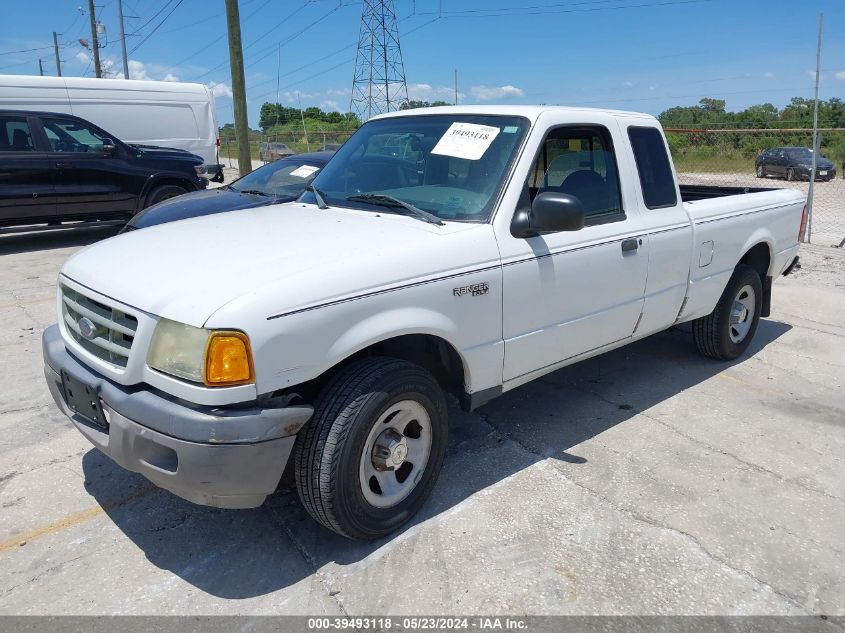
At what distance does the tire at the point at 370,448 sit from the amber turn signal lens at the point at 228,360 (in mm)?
406

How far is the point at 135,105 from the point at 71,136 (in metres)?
3.08

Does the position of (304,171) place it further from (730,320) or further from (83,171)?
(730,320)

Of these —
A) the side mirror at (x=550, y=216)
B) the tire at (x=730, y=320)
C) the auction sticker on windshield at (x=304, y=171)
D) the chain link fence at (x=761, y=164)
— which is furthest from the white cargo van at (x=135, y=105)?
the tire at (x=730, y=320)

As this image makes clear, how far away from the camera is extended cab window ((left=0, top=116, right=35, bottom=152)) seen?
945cm

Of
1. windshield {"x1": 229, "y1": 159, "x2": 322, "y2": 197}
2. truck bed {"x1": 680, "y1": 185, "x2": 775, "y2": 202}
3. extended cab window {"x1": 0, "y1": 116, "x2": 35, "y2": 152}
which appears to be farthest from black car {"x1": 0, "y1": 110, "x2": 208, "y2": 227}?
truck bed {"x1": 680, "y1": 185, "x2": 775, "y2": 202}

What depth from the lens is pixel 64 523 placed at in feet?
10.3

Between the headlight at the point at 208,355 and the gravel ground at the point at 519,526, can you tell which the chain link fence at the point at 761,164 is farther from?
the headlight at the point at 208,355

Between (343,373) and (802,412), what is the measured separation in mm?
3354

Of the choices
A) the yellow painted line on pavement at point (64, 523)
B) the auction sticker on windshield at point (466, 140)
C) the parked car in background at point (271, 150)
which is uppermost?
the parked car in background at point (271, 150)

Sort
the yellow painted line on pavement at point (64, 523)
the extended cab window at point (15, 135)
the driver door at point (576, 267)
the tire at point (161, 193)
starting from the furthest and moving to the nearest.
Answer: the tire at point (161, 193), the extended cab window at point (15, 135), the driver door at point (576, 267), the yellow painted line on pavement at point (64, 523)

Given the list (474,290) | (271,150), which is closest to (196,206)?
(474,290)

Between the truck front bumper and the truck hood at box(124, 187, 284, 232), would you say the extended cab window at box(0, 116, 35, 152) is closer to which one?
the truck hood at box(124, 187, 284, 232)

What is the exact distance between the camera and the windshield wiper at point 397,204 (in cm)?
327

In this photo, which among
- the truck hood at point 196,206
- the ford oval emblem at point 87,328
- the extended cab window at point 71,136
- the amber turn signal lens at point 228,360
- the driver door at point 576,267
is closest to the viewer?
the amber turn signal lens at point 228,360
